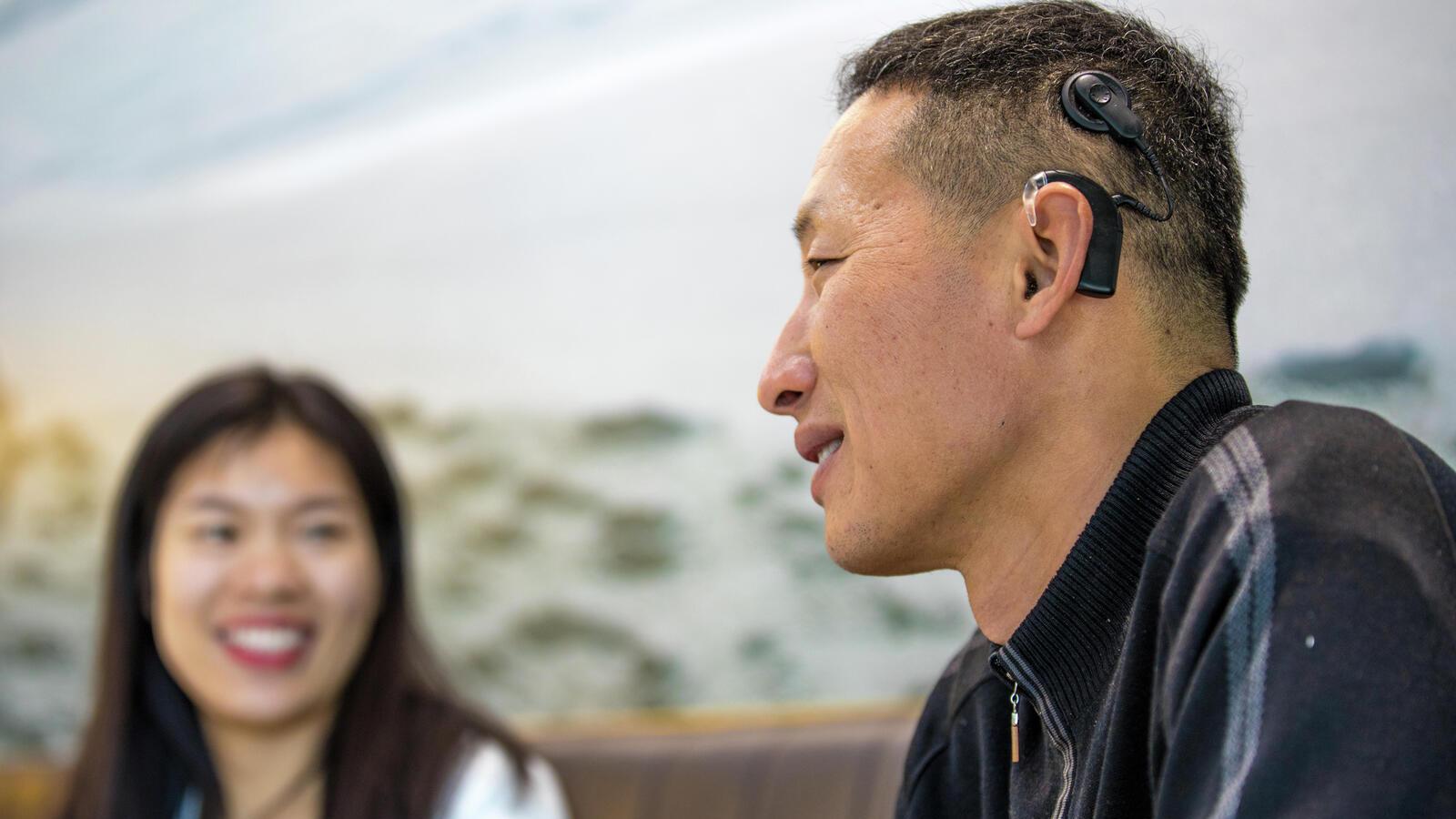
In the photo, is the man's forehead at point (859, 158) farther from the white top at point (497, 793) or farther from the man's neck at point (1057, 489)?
the white top at point (497, 793)

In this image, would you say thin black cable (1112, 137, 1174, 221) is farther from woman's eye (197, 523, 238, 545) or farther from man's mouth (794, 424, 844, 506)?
woman's eye (197, 523, 238, 545)

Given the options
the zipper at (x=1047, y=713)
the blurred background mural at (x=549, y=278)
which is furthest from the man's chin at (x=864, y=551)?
the blurred background mural at (x=549, y=278)

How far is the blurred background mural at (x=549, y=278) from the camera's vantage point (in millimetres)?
1511

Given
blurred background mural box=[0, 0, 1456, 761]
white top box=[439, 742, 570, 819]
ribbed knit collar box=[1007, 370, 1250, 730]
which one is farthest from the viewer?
white top box=[439, 742, 570, 819]

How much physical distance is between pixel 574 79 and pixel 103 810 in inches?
56.9

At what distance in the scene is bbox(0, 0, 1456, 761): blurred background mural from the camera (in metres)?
1.51

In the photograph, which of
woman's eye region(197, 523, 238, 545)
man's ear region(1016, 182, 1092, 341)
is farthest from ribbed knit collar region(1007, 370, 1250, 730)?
woman's eye region(197, 523, 238, 545)

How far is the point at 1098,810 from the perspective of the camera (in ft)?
2.39

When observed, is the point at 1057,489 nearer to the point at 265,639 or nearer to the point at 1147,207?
the point at 1147,207

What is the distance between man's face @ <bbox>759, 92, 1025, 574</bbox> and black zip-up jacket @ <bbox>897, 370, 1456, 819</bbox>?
0.12 m

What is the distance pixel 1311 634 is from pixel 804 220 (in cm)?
56

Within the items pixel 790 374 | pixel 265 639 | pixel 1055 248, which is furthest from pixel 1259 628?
pixel 265 639

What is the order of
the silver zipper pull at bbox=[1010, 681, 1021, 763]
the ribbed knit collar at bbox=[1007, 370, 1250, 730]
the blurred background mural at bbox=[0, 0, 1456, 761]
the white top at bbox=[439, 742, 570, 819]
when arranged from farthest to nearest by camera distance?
the white top at bbox=[439, 742, 570, 819], the blurred background mural at bbox=[0, 0, 1456, 761], the silver zipper pull at bbox=[1010, 681, 1021, 763], the ribbed knit collar at bbox=[1007, 370, 1250, 730]

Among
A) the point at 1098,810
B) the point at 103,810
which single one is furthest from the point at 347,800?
the point at 1098,810
